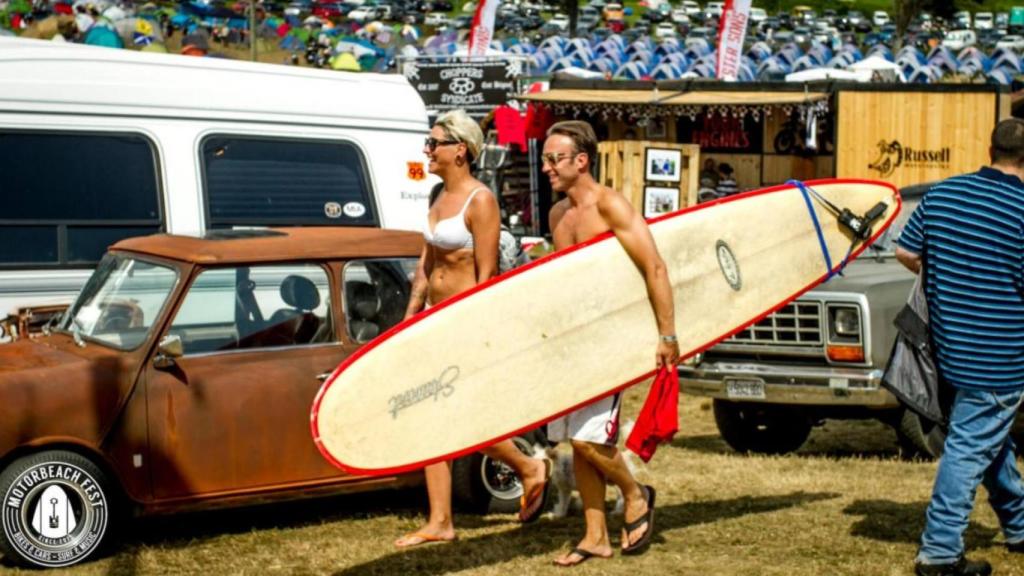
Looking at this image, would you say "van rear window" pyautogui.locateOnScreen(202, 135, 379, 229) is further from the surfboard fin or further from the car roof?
the surfboard fin

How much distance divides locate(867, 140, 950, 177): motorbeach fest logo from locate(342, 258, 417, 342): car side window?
52.9ft

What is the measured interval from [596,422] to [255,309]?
69.7 inches

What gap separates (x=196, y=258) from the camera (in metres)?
6.47

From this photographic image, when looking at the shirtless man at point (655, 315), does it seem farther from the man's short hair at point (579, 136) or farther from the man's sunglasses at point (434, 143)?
the man's sunglasses at point (434, 143)

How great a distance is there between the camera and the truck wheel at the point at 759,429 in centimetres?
1006

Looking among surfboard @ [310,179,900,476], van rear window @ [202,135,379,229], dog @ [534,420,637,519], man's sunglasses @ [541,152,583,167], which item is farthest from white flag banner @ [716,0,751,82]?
man's sunglasses @ [541,152,583,167]

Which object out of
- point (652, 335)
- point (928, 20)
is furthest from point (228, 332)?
point (928, 20)

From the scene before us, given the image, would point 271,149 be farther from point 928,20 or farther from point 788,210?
point 928,20

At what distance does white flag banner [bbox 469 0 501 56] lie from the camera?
2738 cm

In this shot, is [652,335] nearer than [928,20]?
Yes

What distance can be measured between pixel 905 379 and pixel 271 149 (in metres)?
4.30

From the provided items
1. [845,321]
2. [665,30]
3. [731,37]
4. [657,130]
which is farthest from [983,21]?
[845,321]

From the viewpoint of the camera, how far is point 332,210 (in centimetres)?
877

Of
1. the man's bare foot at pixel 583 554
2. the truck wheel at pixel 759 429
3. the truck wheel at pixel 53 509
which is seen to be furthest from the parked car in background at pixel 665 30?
the truck wheel at pixel 53 509
